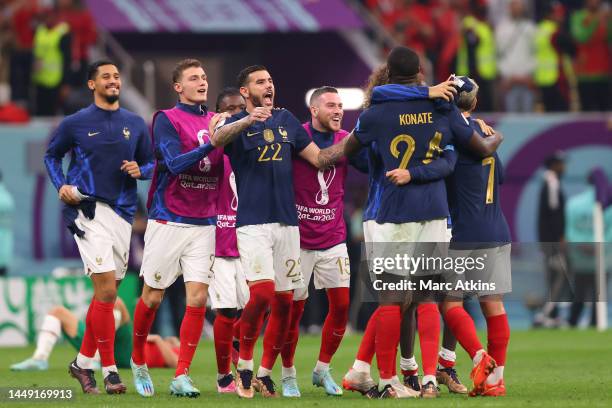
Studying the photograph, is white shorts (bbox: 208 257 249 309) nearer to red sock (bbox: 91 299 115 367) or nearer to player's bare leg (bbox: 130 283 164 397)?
player's bare leg (bbox: 130 283 164 397)

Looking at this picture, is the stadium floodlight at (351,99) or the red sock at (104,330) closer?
the red sock at (104,330)

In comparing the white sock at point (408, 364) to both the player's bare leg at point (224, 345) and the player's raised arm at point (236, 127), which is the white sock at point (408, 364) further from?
the player's raised arm at point (236, 127)

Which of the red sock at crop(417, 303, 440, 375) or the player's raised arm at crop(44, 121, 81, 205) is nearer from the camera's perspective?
the red sock at crop(417, 303, 440, 375)

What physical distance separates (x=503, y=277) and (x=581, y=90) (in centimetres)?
1298

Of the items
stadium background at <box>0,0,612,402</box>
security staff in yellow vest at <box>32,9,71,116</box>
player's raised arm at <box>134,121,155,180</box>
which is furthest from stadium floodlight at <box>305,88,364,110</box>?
player's raised arm at <box>134,121,155,180</box>

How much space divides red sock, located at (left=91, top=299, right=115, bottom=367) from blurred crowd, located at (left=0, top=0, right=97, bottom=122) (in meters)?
10.7

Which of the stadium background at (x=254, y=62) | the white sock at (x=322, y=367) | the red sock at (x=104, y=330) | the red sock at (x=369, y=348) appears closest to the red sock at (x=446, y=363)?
the red sock at (x=369, y=348)

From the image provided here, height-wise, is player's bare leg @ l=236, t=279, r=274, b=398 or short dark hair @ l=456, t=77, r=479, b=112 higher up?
short dark hair @ l=456, t=77, r=479, b=112

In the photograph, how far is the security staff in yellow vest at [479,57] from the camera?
22766 mm

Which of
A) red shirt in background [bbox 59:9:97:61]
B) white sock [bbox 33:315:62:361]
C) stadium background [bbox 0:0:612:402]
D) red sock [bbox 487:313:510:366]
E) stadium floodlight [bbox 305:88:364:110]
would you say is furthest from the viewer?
red shirt in background [bbox 59:9:97:61]

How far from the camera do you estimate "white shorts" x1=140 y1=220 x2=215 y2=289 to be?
11328 millimetres

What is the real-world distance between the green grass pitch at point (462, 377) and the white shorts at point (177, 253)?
905mm

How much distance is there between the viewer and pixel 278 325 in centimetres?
1121

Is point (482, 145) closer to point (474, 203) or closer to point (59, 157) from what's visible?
point (474, 203)
